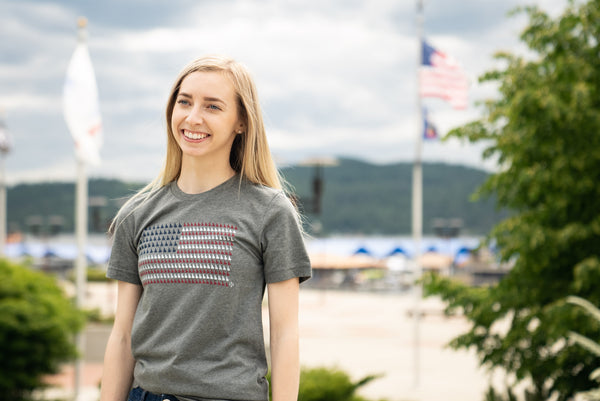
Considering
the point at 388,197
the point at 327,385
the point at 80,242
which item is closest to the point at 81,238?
the point at 80,242

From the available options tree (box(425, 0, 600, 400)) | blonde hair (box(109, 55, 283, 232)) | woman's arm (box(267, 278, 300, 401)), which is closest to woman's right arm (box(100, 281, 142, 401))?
blonde hair (box(109, 55, 283, 232))

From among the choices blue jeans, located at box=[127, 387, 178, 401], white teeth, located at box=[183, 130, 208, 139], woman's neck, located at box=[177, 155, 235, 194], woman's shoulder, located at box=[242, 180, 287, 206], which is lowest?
blue jeans, located at box=[127, 387, 178, 401]

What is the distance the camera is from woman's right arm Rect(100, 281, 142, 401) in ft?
7.12

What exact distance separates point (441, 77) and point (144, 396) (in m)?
10.6

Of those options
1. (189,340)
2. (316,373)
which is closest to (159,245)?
(189,340)

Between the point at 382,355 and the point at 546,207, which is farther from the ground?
the point at 546,207

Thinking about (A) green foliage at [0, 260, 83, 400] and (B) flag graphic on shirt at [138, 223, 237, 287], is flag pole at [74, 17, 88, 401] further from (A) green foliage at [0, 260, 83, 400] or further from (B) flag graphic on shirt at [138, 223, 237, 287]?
(B) flag graphic on shirt at [138, 223, 237, 287]

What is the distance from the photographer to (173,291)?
205cm

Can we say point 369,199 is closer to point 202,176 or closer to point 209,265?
point 202,176

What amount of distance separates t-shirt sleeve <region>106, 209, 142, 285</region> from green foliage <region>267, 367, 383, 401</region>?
3.19 m

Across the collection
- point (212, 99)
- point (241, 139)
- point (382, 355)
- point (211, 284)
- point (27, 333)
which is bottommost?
point (382, 355)

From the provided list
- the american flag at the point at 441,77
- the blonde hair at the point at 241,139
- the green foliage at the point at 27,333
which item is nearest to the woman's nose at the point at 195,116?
the blonde hair at the point at 241,139

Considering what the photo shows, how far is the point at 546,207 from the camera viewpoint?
21.2 feet

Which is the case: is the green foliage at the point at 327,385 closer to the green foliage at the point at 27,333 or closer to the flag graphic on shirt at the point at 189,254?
the flag graphic on shirt at the point at 189,254
